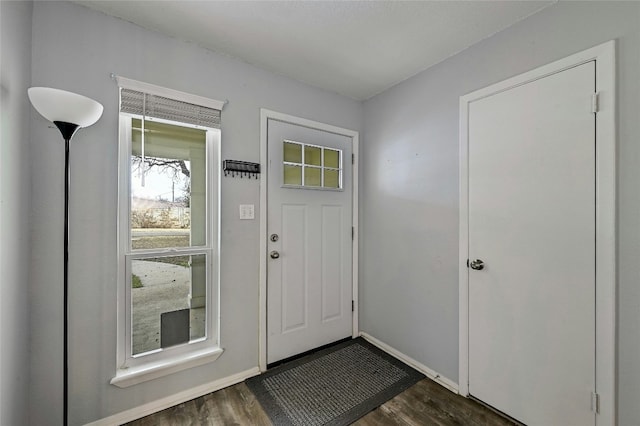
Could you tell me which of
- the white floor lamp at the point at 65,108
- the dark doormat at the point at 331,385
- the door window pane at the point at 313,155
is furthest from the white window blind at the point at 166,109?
the dark doormat at the point at 331,385

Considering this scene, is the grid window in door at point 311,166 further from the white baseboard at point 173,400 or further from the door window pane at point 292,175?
the white baseboard at point 173,400

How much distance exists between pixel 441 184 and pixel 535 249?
0.71 metres

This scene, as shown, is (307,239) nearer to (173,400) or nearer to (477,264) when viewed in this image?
(477,264)

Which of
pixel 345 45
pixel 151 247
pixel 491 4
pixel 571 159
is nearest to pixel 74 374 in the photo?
pixel 151 247

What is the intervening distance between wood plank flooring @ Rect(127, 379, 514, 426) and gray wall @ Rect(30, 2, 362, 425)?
5.5 inches

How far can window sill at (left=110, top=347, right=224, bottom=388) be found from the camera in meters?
1.58

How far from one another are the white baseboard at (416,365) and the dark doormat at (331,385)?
0.05 m

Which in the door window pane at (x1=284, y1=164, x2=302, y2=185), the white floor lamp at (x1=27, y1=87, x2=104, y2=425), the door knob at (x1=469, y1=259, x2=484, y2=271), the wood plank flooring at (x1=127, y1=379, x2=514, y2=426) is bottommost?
the wood plank flooring at (x1=127, y1=379, x2=514, y2=426)

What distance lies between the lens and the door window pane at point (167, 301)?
169 centimetres

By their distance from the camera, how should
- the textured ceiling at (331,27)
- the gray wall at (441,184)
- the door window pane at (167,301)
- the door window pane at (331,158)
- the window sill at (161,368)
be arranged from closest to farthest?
1. the gray wall at (441,184)
2. the textured ceiling at (331,27)
3. the window sill at (161,368)
4. the door window pane at (167,301)
5. the door window pane at (331,158)

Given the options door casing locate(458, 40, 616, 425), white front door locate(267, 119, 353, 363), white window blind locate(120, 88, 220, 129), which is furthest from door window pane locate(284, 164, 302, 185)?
door casing locate(458, 40, 616, 425)

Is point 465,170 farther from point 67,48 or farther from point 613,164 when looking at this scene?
point 67,48

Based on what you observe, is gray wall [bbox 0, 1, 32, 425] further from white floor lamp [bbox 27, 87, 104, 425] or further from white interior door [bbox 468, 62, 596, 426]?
white interior door [bbox 468, 62, 596, 426]

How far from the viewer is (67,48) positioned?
1442 mm
